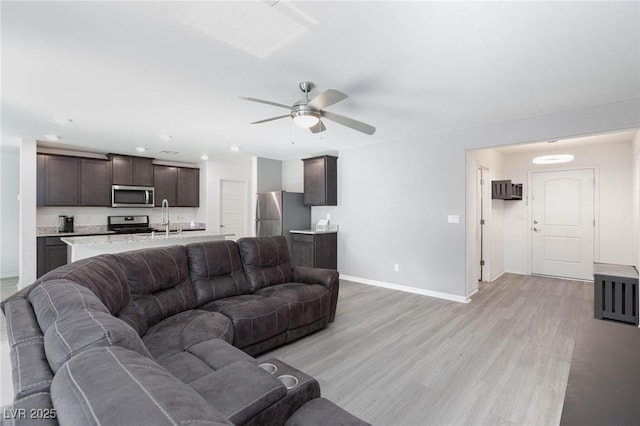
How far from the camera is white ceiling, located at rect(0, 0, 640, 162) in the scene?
1748 mm

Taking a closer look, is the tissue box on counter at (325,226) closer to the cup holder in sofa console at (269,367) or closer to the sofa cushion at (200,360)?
the sofa cushion at (200,360)

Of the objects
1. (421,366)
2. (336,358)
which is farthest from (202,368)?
(421,366)

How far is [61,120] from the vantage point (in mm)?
3777

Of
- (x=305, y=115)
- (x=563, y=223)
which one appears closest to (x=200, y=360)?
(x=305, y=115)

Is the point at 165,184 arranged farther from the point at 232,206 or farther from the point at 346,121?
the point at 346,121

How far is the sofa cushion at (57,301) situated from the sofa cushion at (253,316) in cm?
123

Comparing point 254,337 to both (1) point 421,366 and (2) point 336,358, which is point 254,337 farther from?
(1) point 421,366

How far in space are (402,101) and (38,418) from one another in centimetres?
334

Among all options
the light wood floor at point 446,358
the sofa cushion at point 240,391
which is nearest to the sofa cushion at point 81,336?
the sofa cushion at point 240,391

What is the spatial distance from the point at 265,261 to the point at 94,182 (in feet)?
15.2

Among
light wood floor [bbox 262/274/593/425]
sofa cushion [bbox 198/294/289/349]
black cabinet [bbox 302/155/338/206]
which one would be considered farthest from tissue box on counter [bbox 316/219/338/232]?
sofa cushion [bbox 198/294/289/349]

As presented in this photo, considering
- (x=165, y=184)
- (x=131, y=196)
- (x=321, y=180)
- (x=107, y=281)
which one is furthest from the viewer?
(x=165, y=184)

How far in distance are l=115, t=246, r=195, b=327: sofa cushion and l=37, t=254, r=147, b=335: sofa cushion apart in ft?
0.33

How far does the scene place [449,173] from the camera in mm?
4410
